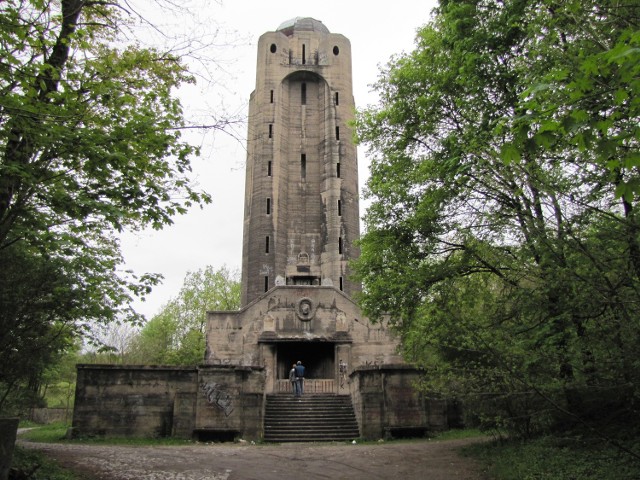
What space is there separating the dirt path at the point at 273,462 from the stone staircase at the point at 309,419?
2.92 m

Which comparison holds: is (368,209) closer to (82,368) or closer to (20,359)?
(20,359)

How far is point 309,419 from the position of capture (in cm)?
1920

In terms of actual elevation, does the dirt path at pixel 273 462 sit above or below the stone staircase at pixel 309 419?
below

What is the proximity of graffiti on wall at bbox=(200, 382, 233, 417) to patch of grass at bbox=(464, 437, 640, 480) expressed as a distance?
899 centimetres

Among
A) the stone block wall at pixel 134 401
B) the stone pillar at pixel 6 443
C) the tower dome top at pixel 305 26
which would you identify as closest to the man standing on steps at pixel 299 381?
the stone block wall at pixel 134 401

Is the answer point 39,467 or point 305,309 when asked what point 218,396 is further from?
point 305,309

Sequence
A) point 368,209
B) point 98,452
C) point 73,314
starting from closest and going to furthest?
point 73,314, point 98,452, point 368,209

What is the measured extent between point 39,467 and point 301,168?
107ft

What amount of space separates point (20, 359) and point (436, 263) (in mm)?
10250

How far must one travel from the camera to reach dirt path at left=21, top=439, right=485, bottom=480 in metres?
10.1

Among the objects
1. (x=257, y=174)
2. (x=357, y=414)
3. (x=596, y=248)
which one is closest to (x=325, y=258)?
(x=257, y=174)

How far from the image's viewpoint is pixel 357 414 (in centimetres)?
1897

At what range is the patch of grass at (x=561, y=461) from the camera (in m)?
7.63

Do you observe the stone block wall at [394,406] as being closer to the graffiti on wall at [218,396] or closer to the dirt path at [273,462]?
the dirt path at [273,462]
